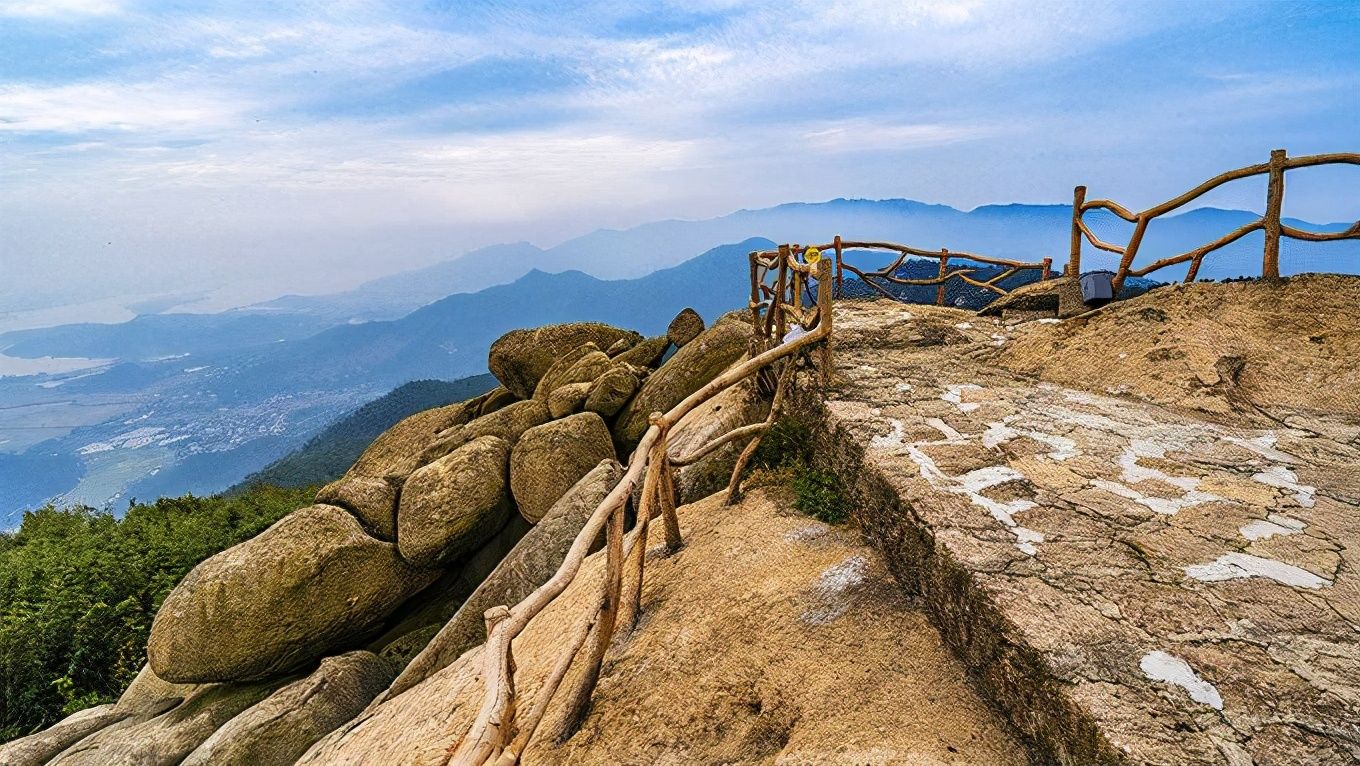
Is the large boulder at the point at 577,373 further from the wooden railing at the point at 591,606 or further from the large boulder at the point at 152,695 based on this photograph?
the wooden railing at the point at 591,606

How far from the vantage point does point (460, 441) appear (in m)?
13.1

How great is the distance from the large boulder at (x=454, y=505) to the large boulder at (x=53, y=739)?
556 centimetres

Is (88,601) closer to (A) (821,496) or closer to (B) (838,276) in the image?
(A) (821,496)

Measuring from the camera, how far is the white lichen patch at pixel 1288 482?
3662 mm

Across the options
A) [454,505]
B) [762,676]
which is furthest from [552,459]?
[762,676]

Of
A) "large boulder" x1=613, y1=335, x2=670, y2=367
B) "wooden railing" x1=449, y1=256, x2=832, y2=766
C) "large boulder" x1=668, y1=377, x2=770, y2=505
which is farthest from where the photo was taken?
"large boulder" x1=613, y1=335, x2=670, y2=367

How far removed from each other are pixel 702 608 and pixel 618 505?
0.95 m

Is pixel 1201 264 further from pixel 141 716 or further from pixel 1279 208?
pixel 141 716

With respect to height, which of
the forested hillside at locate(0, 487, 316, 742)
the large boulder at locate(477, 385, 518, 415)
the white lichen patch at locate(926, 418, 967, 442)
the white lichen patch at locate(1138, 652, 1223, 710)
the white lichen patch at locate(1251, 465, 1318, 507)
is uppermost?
the white lichen patch at locate(926, 418, 967, 442)

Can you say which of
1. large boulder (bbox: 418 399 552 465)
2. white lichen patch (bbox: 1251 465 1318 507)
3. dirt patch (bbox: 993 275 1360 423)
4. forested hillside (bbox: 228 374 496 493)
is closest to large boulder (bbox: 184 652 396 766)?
large boulder (bbox: 418 399 552 465)

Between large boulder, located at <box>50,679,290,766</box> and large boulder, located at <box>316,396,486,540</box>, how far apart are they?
2.72 m

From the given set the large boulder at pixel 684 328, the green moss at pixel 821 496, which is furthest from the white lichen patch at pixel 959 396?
the large boulder at pixel 684 328

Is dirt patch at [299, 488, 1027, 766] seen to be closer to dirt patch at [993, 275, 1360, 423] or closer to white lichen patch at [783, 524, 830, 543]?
white lichen patch at [783, 524, 830, 543]

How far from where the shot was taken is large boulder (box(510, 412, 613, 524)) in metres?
10.5
